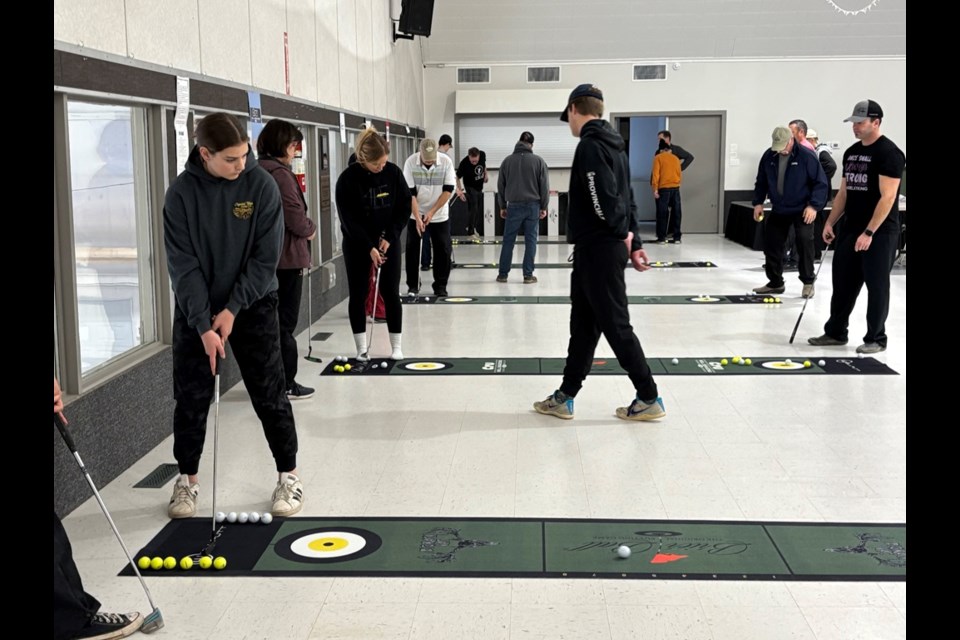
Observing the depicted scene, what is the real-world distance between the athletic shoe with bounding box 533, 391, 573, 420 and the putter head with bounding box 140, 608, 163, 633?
2595 mm

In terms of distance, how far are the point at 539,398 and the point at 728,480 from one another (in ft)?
5.17

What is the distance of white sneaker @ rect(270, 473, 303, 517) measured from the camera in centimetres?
376

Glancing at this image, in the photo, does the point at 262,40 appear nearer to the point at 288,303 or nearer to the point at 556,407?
the point at 288,303

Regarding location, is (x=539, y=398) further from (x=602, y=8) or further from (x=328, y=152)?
(x=602, y=8)

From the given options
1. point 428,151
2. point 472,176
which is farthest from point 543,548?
point 472,176

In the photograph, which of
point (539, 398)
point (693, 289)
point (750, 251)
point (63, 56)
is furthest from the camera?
point (750, 251)

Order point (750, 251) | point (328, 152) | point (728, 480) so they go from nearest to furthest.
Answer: point (728, 480), point (328, 152), point (750, 251)

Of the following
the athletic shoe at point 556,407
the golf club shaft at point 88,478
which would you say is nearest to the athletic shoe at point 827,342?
the athletic shoe at point 556,407

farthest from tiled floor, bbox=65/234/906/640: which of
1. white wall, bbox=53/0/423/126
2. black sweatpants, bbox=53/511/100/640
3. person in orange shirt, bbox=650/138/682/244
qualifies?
person in orange shirt, bbox=650/138/682/244
